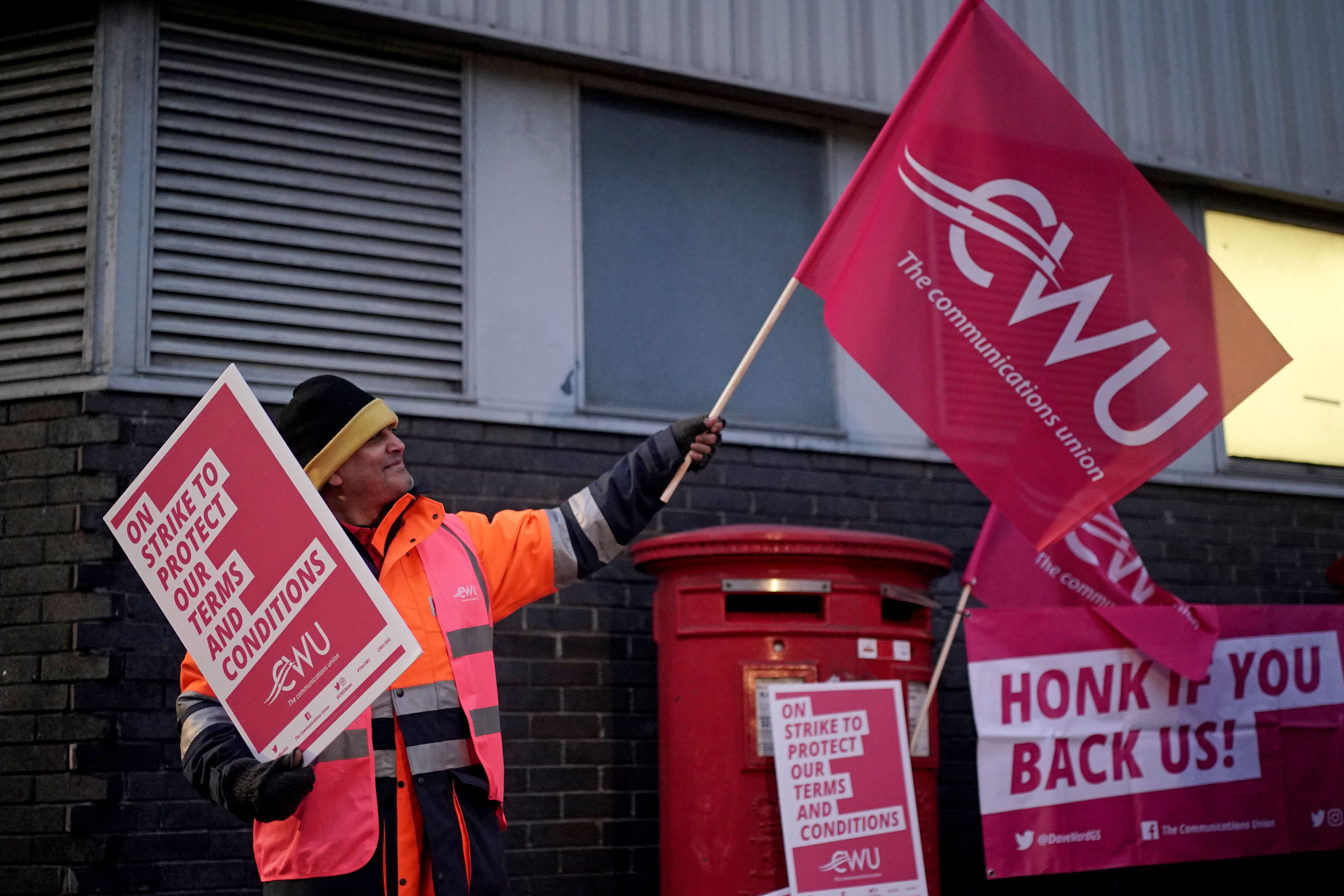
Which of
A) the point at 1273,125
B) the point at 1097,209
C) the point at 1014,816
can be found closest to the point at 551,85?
the point at 1097,209

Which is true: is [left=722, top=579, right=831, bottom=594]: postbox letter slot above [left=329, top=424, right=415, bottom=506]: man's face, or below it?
below

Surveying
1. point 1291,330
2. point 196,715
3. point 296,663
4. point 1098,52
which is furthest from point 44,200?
point 1291,330

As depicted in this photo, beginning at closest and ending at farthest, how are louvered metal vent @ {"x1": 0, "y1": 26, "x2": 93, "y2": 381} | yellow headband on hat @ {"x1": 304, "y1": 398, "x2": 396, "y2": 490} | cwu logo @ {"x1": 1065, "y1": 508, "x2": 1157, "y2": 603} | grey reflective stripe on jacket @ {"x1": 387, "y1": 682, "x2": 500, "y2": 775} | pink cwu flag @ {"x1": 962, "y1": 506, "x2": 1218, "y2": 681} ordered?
grey reflective stripe on jacket @ {"x1": 387, "y1": 682, "x2": 500, "y2": 775} → yellow headband on hat @ {"x1": 304, "y1": 398, "x2": 396, "y2": 490} → louvered metal vent @ {"x1": 0, "y1": 26, "x2": 93, "y2": 381} → pink cwu flag @ {"x1": 962, "y1": 506, "x2": 1218, "y2": 681} → cwu logo @ {"x1": 1065, "y1": 508, "x2": 1157, "y2": 603}

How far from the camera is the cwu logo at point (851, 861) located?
4.92m

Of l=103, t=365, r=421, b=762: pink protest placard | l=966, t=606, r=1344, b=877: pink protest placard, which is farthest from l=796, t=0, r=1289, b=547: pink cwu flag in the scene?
l=103, t=365, r=421, b=762: pink protest placard

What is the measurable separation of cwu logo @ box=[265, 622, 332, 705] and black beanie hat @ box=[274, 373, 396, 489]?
0.58m

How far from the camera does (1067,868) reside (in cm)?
596

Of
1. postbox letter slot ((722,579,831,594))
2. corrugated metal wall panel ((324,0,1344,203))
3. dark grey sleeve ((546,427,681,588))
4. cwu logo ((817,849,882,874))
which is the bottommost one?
cwu logo ((817,849,882,874))

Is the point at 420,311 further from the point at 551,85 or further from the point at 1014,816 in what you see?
the point at 1014,816

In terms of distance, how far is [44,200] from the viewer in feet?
19.1

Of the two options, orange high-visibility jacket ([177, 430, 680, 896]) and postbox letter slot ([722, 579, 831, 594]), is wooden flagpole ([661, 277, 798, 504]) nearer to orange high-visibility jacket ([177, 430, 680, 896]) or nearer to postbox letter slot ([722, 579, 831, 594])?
orange high-visibility jacket ([177, 430, 680, 896])

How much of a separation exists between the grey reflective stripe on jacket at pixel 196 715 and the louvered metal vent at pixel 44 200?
257 centimetres

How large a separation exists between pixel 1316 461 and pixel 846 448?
3.24 meters

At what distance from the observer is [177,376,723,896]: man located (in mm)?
3232
